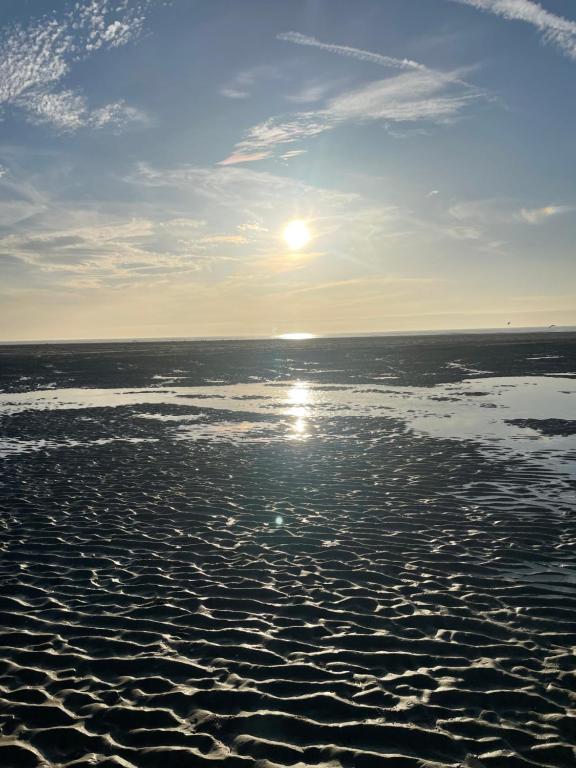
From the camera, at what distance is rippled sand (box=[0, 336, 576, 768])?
682cm

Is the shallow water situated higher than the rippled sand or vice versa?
the shallow water

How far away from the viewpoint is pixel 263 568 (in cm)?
1195

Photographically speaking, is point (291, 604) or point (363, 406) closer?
point (291, 604)

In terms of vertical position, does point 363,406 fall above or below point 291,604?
above

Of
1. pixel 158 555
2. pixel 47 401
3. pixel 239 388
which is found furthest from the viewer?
pixel 239 388

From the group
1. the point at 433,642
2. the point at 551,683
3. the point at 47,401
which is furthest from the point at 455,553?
the point at 47,401

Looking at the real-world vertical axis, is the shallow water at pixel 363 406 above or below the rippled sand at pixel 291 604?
above

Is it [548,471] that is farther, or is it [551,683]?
[548,471]

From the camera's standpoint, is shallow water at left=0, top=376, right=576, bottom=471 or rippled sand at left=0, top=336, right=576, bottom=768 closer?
rippled sand at left=0, top=336, right=576, bottom=768

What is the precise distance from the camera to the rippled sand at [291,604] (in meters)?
6.82

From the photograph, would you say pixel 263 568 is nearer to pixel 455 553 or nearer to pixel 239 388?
pixel 455 553

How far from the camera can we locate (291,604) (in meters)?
10.3

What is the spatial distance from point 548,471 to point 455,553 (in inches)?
346

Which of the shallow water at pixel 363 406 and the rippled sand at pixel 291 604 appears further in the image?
the shallow water at pixel 363 406
